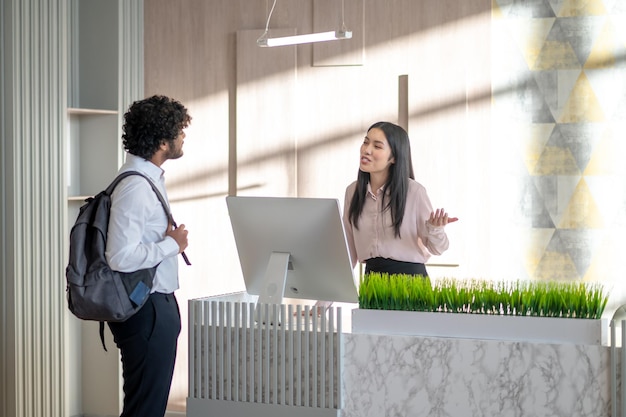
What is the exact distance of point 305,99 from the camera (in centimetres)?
520

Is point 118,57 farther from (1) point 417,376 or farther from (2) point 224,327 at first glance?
(1) point 417,376

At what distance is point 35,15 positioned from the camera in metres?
4.64

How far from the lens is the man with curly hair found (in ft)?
10.7

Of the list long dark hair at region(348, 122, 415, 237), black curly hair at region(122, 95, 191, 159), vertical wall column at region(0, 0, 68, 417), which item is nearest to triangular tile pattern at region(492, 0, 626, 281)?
long dark hair at region(348, 122, 415, 237)

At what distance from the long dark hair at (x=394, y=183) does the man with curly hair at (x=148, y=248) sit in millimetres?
971

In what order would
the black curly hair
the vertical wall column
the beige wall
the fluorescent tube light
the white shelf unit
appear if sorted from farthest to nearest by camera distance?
the white shelf unit
the beige wall
the vertical wall column
the fluorescent tube light
the black curly hair

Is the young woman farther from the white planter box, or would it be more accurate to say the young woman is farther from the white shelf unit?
the white shelf unit

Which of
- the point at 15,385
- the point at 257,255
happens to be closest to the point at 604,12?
the point at 257,255

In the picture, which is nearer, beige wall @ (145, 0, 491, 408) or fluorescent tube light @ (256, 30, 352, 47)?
fluorescent tube light @ (256, 30, 352, 47)

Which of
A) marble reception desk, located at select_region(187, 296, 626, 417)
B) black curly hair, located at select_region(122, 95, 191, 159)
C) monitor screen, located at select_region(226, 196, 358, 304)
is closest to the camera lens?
marble reception desk, located at select_region(187, 296, 626, 417)

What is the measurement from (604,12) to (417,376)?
2665 mm

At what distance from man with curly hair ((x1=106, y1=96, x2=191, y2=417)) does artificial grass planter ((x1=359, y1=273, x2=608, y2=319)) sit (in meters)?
0.82

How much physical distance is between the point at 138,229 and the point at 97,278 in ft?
0.77

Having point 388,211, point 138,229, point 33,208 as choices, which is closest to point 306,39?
point 388,211
